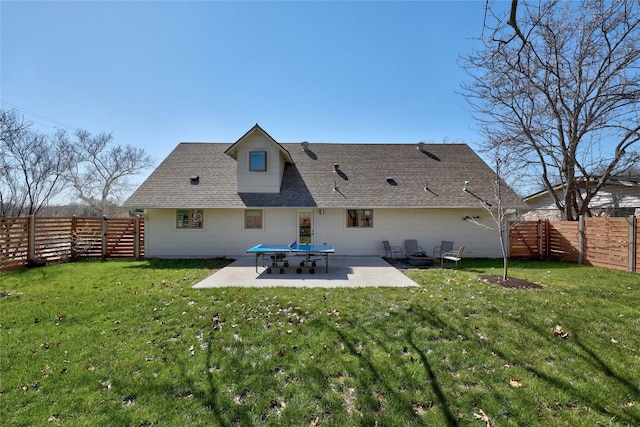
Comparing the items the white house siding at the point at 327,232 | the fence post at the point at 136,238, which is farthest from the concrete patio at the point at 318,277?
the fence post at the point at 136,238

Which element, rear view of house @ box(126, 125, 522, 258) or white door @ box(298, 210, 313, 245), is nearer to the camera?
rear view of house @ box(126, 125, 522, 258)

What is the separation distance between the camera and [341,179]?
1444 centimetres

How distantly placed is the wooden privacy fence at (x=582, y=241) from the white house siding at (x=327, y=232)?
1.21 meters

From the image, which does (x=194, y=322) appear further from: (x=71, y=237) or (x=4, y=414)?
(x=71, y=237)

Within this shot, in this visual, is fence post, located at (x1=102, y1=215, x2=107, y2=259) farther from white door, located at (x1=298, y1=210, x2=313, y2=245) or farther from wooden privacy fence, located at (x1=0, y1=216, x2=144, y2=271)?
white door, located at (x1=298, y1=210, x2=313, y2=245)

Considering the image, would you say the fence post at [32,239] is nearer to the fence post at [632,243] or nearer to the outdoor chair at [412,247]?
the outdoor chair at [412,247]

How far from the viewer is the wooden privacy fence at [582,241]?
385 inches

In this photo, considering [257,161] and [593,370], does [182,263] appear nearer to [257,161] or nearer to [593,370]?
[257,161]

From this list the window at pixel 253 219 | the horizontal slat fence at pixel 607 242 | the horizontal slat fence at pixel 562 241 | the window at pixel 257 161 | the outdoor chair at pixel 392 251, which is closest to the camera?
the horizontal slat fence at pixel 607 242

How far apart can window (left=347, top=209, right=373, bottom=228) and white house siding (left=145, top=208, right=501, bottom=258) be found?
199 millimetres

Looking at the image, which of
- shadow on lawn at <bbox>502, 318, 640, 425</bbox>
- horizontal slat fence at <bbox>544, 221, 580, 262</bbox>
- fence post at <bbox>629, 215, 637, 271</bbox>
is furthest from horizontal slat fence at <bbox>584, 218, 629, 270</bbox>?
shadow on lawn at <bbox>502, 318, 640, 425</bbox>

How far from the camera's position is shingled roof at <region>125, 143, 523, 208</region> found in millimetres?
12861

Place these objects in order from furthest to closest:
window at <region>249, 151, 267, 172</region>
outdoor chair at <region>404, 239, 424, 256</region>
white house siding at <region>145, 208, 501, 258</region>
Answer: window at <region>249, 151, 267, 172</region> → white house siding at <region>145, 208, 501, 258</region> → outdoor chair at <region>404, 239, 424, 256</region>

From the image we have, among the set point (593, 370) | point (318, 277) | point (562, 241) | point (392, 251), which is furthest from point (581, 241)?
point (318, 277)
